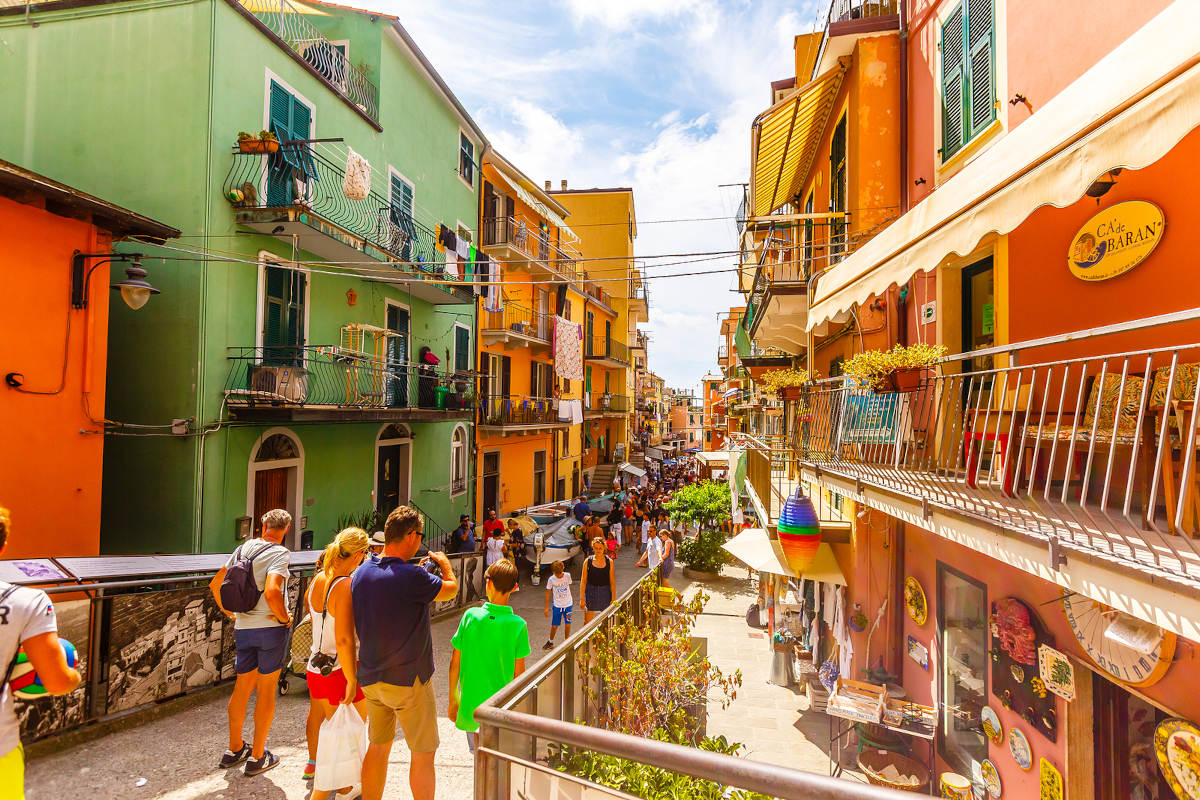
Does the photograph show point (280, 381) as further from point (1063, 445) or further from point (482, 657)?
point (1063, 445)

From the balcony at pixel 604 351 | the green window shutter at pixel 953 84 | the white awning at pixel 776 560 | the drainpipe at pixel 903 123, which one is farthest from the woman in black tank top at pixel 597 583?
the balcony at pixel 604 351

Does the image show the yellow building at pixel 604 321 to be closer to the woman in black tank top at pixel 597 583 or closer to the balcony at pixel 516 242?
the balcony at pixel 516 242

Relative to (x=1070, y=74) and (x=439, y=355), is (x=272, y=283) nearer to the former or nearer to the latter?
(x=439, y=355)

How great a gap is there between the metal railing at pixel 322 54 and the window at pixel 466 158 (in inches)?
184

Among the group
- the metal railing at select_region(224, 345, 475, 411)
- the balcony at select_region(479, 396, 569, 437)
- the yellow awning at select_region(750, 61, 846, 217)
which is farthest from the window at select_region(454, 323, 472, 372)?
the yellow awning at select_region(750, 61, 846, 217)

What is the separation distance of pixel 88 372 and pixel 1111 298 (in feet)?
38.1

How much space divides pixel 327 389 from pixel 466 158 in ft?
36.5

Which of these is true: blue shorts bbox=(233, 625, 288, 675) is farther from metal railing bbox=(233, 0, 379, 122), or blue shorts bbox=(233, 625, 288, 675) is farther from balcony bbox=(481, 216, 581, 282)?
balcony bbox=(481, 216, 581, 282)

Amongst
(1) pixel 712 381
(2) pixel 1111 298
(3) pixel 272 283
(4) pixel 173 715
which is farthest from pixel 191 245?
(1) pixel 712 381

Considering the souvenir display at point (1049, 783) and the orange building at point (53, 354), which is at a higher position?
the orange building at point (53, 354)

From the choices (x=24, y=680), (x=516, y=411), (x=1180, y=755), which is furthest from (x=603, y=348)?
(x=24, y=680)

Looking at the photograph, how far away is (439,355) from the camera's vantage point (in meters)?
17.4

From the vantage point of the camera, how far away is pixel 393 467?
608 inches

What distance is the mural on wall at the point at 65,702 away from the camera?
4.84 metres
